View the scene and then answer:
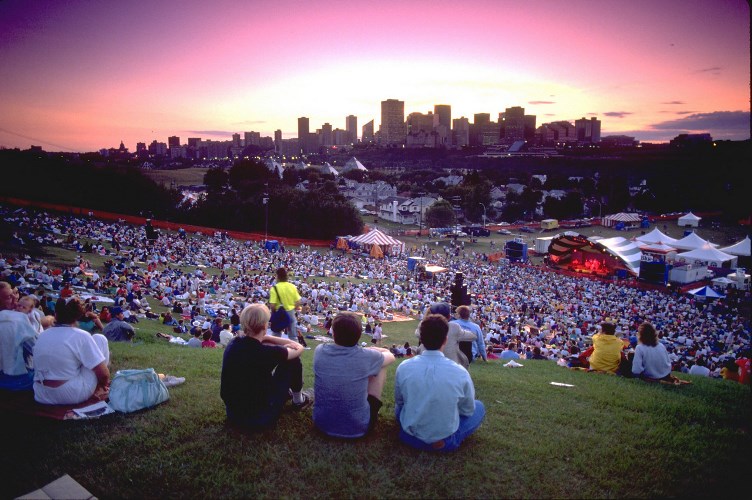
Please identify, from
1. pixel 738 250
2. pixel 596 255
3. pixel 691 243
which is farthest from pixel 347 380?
pixel 738 250

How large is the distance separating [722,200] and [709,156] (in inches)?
1420

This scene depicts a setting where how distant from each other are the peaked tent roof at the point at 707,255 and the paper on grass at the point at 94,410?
38403 millimetres

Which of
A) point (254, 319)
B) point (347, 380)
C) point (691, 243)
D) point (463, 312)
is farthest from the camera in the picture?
point (691, 243)

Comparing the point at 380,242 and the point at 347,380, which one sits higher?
the point at 347,380

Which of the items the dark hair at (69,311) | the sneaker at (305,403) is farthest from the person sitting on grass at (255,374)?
the dark hair at (69,311)

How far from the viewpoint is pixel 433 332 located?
142 inches

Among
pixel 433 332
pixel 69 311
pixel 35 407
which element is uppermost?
pixel 69 311

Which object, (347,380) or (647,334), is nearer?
(347,380)

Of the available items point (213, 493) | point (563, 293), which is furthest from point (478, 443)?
point (563, 293)

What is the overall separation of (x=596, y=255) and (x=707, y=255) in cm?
727

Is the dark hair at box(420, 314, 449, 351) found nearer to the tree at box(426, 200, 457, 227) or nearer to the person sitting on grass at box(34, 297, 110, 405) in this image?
the person sitting on grass at box(34, 297, 110, 405)

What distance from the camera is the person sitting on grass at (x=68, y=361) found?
3930 mm

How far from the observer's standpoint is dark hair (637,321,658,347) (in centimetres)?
619

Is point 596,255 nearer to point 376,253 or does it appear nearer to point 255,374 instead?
point 376,253
